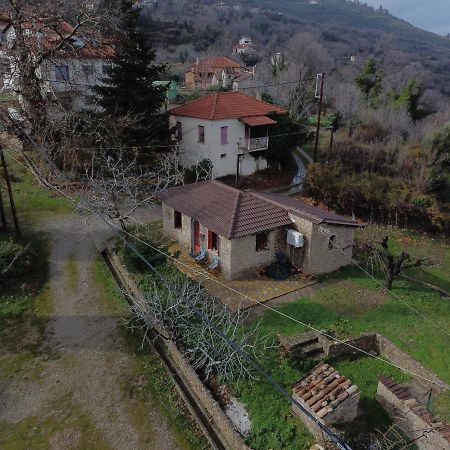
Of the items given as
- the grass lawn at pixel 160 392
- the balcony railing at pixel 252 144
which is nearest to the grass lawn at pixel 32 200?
the grass lawn at pixel 160 392

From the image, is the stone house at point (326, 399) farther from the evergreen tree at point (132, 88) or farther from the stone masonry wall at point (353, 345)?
the evergreen tree at point (132, 88)

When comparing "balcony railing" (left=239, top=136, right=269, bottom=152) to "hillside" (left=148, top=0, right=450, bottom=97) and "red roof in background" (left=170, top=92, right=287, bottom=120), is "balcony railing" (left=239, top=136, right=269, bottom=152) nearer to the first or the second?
"red roof in background" (left=170, top=92, right=287, bottom=120)

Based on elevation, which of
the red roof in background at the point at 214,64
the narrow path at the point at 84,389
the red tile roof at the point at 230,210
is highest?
the red roof in background at the point at 214,64

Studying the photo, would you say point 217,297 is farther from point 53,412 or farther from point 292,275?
point 53,412

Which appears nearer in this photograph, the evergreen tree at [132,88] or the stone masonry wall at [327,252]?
the stone masonry wall at [327,252]

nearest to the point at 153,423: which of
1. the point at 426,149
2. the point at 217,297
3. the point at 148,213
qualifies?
the point at 217,297

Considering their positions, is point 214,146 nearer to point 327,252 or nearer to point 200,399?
Answer: point 327,252

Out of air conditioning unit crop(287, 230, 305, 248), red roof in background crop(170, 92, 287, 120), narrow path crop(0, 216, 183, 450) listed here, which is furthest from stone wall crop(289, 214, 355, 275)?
red roof in background crop(170, 92, 287, 120)
